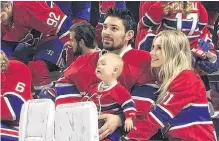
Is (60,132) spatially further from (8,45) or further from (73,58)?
(8,45)

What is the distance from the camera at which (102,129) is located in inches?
67.9

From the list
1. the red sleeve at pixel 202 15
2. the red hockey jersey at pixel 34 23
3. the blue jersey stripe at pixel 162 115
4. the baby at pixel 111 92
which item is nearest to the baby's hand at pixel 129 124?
the baby at pixel 111 92

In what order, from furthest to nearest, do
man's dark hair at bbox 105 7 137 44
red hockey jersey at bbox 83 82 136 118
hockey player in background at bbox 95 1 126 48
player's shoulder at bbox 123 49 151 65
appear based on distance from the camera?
1. hockey player in background at bbox 95 1 126 48
2. man's dark hair at bbox 105 7 137 44
3. player's shoulder at bbox 123 49 151 65
4. red hockey jersey at bbox 83 82 136 118

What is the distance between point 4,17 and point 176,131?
109 centimetres

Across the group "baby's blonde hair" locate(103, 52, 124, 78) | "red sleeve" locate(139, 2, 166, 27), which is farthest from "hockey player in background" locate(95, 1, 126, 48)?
"baby's blonde hair" locate(103, 52, 124, 78)

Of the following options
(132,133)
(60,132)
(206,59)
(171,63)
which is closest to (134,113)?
(132,133)

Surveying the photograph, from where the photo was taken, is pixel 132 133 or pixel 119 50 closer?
pixel 132 133

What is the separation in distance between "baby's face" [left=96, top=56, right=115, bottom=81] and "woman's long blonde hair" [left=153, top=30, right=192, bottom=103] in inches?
6.5

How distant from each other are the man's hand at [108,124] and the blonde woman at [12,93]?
0.36m

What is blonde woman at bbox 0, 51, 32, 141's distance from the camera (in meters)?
1.88

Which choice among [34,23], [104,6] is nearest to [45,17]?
[34,23]

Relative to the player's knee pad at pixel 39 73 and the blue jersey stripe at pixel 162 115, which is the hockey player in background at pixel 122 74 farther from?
the player's knee pad at pixel 39 73

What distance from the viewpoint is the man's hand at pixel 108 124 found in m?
1.72

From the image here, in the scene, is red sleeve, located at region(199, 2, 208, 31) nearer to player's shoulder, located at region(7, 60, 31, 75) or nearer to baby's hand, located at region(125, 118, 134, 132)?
baby's hand, located at region(125, 118, 134, 132)
